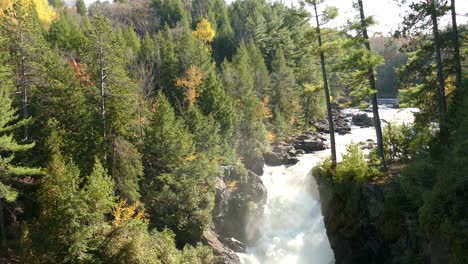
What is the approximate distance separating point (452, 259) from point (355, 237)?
790 centimetres

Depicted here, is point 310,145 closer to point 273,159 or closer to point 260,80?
point 273,159

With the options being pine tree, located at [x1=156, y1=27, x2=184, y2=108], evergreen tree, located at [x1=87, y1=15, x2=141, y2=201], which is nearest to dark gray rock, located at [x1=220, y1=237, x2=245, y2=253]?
evergreen tree, located at [x1=87, y1=15, x2=141, y2=201]

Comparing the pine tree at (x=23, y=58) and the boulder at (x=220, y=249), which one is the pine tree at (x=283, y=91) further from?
the pine tree at (x=23, y=58)

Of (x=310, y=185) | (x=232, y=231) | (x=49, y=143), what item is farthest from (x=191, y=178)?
(x=310, y=185)

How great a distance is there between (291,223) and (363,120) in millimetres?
32263

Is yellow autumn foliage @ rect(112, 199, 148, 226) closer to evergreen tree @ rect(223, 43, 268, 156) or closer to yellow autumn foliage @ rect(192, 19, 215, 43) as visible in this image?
evergreen tree @ rect(223, 43, 268, 156)

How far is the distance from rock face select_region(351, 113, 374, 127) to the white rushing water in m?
20.8

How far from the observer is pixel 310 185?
3416 centimetres

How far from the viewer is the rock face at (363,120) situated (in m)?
56.8

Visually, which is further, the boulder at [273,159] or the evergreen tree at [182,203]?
the boulder at [273,159]

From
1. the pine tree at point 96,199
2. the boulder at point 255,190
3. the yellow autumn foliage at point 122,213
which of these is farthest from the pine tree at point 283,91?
the pine tree at point 96,199

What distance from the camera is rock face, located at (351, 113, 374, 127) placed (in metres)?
56.8

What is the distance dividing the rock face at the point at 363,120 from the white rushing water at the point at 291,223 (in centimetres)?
2075

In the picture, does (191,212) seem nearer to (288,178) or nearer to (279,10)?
(288,178)
